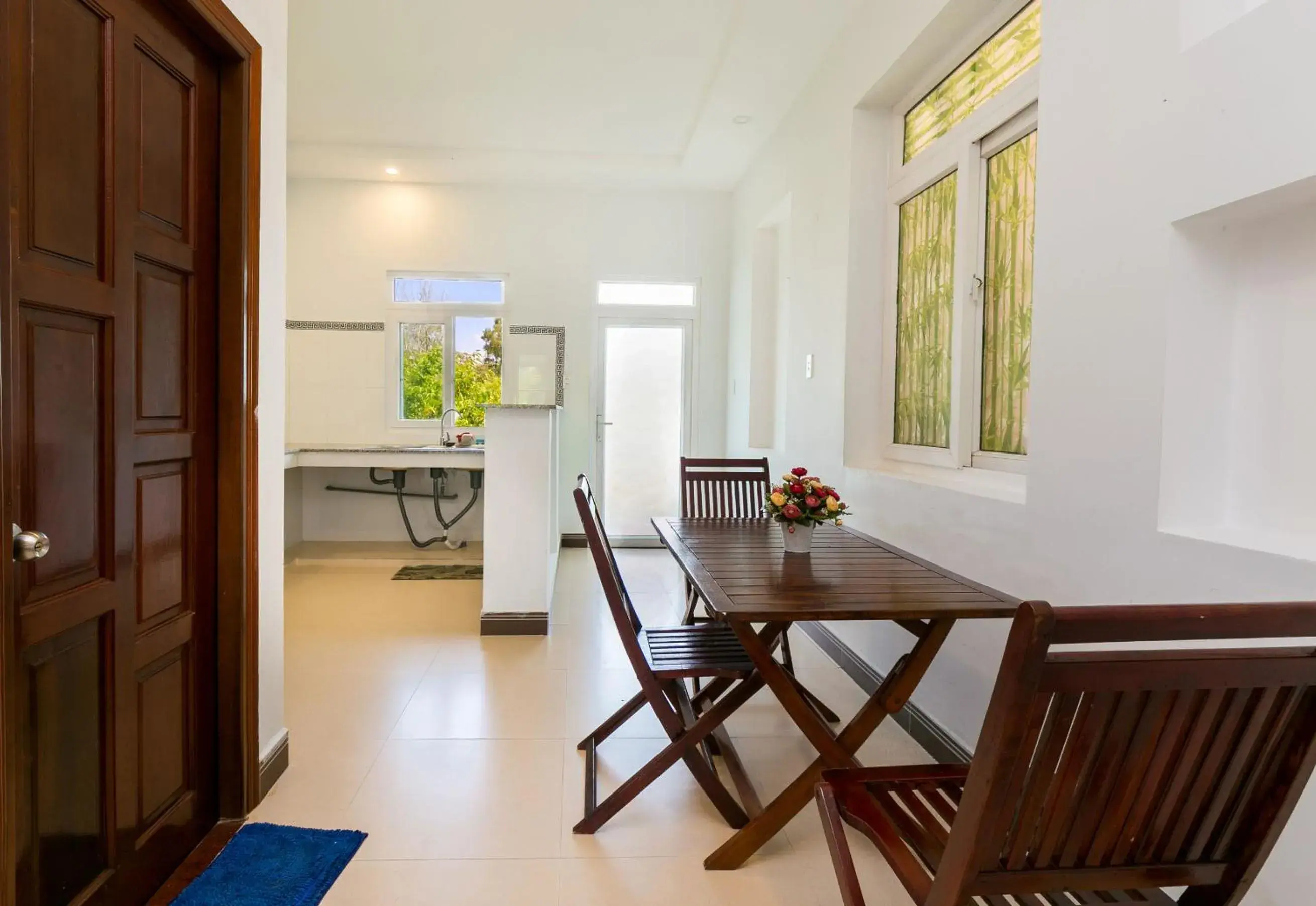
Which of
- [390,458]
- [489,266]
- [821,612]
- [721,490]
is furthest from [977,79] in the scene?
[390,458]

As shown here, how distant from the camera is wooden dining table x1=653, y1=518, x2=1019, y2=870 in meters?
1.60

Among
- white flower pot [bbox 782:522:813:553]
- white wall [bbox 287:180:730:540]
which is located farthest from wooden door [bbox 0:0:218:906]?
white wall [bbox 287:180:730:540]

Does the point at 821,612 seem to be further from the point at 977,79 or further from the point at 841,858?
the point at 977,79

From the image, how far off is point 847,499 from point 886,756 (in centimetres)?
126

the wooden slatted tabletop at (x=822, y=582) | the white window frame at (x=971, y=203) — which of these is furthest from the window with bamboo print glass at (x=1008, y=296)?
the wooden slatted tabletop at (x=822, y=582)

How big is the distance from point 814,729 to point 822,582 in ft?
1.22

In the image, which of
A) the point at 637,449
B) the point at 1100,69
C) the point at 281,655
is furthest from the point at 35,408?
the point at 637,449

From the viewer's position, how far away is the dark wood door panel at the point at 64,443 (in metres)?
1.28

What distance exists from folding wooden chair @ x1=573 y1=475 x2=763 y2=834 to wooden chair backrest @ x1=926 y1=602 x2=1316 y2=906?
0.96 metres

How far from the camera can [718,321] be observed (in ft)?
20.1

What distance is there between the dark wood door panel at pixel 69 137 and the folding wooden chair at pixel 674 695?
1.21 meters

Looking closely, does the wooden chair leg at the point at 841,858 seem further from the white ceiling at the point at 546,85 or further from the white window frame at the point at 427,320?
the white window frame at the point at 427,320

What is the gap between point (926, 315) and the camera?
9.89 ft

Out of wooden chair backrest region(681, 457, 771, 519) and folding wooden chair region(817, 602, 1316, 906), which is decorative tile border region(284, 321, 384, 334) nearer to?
wooden chair backrest region(681, 457, 771, 519)
